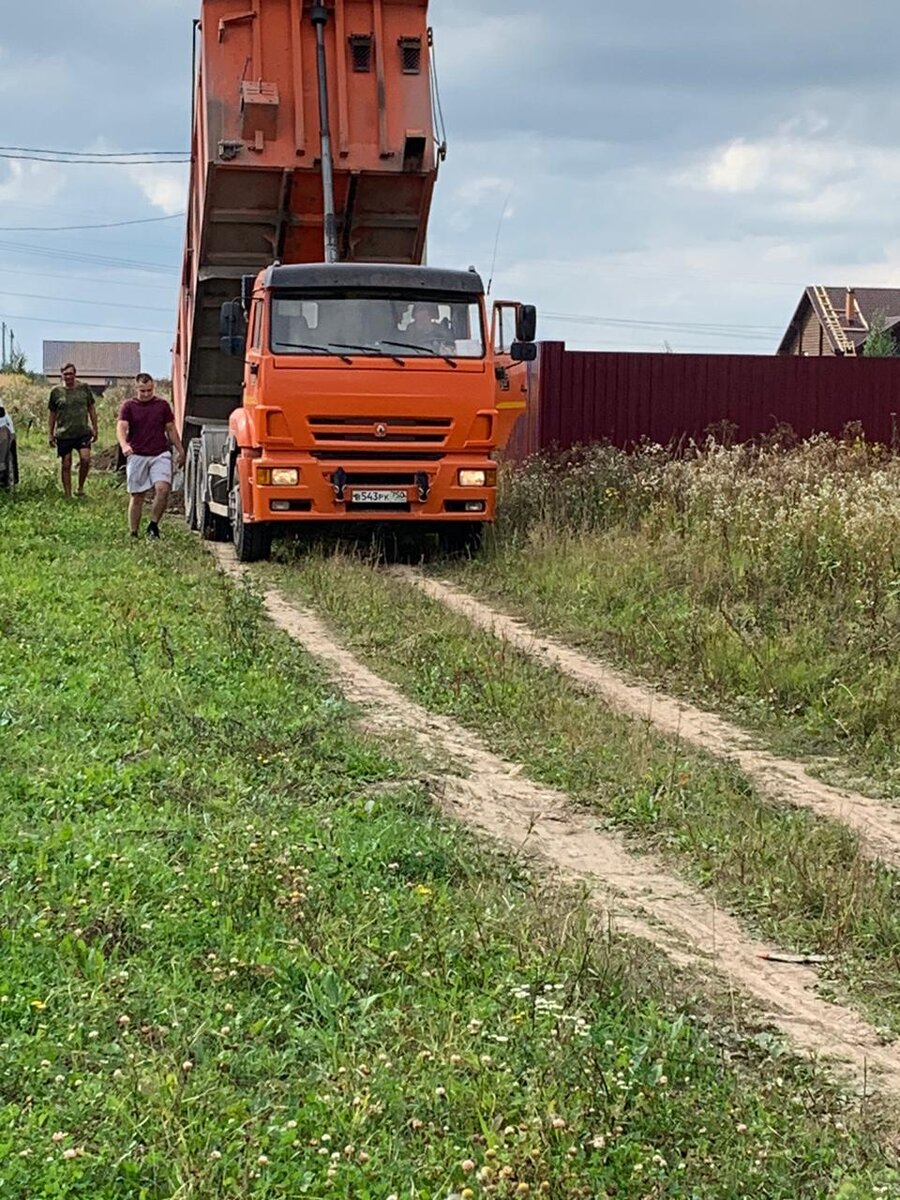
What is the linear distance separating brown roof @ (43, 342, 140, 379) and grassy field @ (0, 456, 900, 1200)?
9248 cm

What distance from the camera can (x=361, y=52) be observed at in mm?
14047

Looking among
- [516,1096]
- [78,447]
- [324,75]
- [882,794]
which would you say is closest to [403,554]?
[324,75]

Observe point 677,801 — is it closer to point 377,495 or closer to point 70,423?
point 377,495

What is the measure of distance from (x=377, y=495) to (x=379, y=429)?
59cm

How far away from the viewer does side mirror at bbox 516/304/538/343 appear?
534 inches

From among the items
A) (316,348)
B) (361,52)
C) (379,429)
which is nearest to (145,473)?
(316,348)

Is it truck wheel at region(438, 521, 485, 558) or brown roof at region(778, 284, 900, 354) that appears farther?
brown roof at region(778, 284, 900, 354)

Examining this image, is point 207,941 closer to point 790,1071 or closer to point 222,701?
point 790,1071

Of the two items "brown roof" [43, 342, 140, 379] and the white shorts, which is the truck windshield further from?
"brown roof" [43, 342, 140, 379]

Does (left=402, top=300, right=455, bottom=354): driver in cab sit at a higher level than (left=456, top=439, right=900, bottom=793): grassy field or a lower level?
higher

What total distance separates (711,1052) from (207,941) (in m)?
1.44

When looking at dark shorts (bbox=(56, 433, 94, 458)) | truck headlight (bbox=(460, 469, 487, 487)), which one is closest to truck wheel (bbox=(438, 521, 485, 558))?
truck headlight (bbox=(460, 469, 487, 487))

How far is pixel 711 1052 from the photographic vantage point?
11.5ft

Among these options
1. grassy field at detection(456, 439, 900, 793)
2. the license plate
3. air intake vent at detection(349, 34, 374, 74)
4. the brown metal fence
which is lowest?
grassy field at detection(456, 439, 900, 793)
